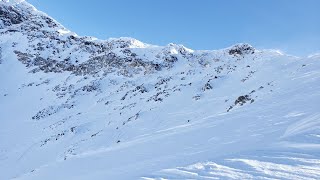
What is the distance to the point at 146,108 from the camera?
29453 mm

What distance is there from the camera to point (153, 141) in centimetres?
1396

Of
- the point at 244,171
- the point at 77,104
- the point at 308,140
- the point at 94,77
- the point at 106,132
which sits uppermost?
the point at 94,77

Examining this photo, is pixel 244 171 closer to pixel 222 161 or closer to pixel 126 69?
pixel 222 161

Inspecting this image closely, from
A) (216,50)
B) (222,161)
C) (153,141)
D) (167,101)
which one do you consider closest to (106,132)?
(167,101)

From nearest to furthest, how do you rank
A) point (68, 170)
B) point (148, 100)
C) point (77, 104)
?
point (68, 170) < point (148, 100) < point (77, 104)

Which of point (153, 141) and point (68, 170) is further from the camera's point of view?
point (153, 141)

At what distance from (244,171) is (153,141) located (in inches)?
278

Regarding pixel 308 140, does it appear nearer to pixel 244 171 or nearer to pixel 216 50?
pixel 244 171

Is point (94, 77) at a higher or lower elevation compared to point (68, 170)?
higher

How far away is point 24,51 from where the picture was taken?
58125mm

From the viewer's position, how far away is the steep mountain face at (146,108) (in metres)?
8.80

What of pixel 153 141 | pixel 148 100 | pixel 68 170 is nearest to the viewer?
pixel 68 170

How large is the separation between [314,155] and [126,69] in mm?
39153

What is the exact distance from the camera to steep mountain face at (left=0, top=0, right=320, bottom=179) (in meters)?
8.80
